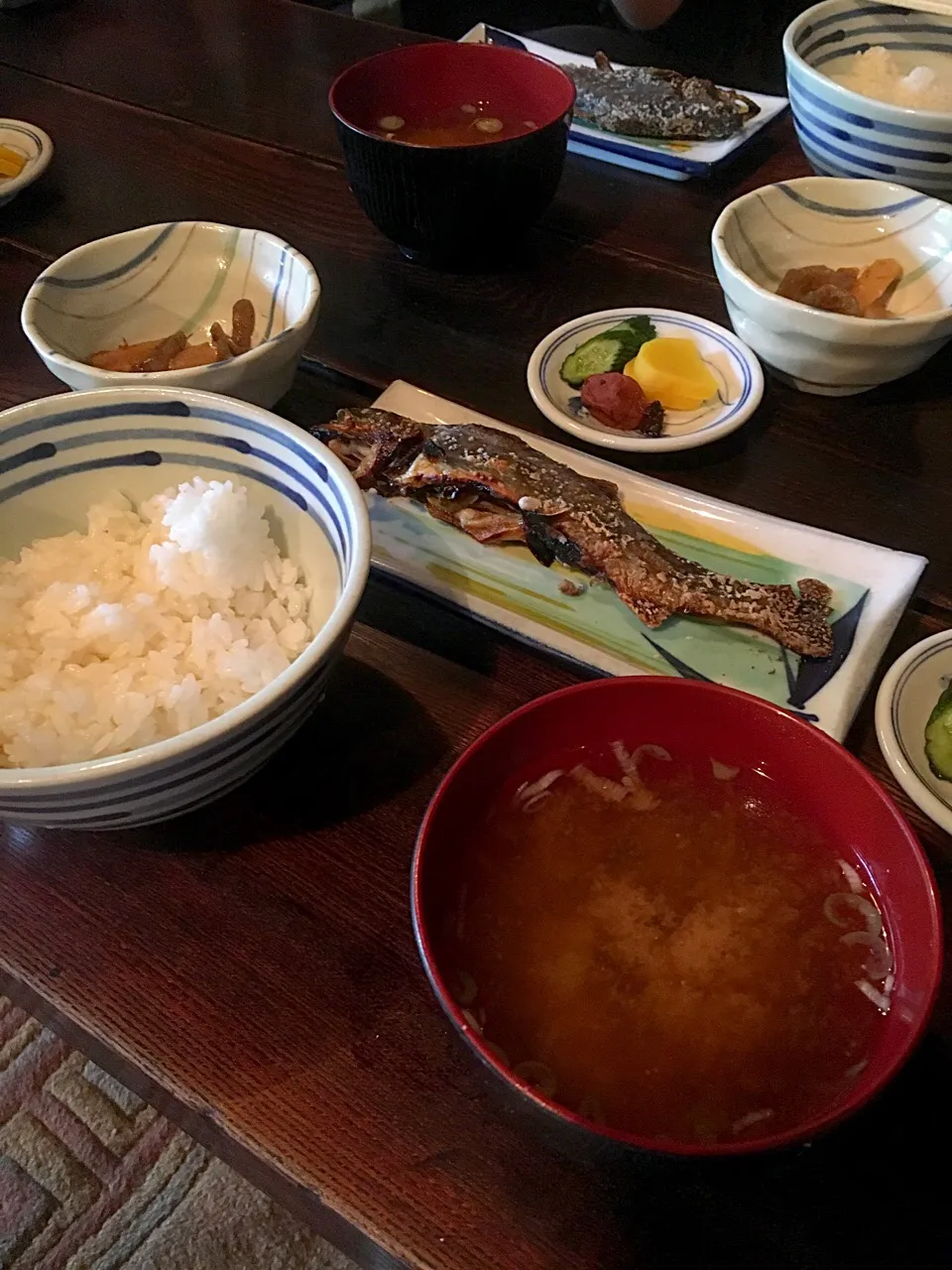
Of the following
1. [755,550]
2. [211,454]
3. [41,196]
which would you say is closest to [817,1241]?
[755,550]

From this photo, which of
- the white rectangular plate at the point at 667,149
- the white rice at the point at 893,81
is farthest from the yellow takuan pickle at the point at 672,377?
the white rice at the point at 893,81

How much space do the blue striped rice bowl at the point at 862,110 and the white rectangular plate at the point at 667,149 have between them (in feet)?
0.49

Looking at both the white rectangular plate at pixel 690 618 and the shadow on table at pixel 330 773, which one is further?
the white rectangular plate at pixel 690 618

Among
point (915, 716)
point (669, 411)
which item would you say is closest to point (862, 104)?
point (669, 411)

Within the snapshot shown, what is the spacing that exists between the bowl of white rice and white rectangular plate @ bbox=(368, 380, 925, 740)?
10.1 inches

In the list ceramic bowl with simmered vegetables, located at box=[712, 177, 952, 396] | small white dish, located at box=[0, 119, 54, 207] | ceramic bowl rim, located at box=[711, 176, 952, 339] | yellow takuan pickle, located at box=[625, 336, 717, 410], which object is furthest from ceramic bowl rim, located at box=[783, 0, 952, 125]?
small white dish, located at box=[0, 119, 54, 207]

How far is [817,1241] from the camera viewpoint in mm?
797

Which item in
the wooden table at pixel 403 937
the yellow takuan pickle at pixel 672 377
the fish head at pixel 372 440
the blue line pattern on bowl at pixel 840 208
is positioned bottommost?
the wooden table at pixel 403 937

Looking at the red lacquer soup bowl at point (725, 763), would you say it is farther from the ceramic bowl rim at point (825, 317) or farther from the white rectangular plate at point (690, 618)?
the ceramic bowl rim at point (825, 317)

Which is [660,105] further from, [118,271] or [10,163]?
[10,163]

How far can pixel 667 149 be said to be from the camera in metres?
2.07

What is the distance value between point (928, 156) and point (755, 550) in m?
0.99

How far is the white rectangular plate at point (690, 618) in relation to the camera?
117cm

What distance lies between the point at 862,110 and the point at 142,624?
160 cm
